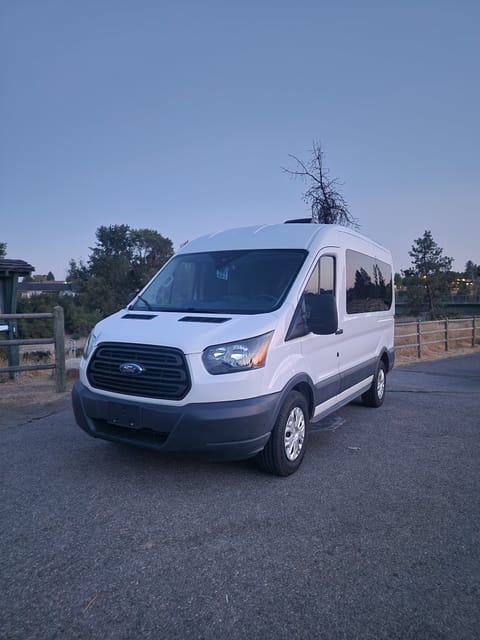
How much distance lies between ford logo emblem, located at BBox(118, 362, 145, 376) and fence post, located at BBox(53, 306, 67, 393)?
4008 millimetres

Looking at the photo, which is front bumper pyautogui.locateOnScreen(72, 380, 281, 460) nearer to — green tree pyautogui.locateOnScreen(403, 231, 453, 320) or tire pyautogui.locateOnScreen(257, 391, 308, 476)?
tire pyautogui.locateOnScreen(257, 391, 308, 476)

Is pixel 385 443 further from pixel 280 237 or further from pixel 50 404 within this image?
pixel 50 404

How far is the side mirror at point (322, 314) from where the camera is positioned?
165 inches

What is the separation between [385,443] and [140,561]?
333 centimetres

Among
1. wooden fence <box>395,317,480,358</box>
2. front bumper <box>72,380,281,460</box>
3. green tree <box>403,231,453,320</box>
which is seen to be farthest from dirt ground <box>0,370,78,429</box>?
green tree <box>403,231,453,320</box>

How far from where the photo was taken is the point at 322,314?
423 cm

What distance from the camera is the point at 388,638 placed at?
219 centimetres

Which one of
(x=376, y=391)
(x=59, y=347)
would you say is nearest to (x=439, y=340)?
(x=376, y=391)

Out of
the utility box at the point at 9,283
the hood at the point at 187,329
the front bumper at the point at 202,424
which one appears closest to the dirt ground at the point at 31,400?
the utility box at the point at 9,283

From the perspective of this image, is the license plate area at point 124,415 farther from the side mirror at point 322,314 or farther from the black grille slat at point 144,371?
the side mirror at point 322,314

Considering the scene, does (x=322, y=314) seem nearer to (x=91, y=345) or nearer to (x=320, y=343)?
(x=320, y=343)

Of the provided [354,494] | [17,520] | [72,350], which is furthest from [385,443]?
[72,350]

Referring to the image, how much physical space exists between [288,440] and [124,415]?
1439mm

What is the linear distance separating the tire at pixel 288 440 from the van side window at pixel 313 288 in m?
0.57
